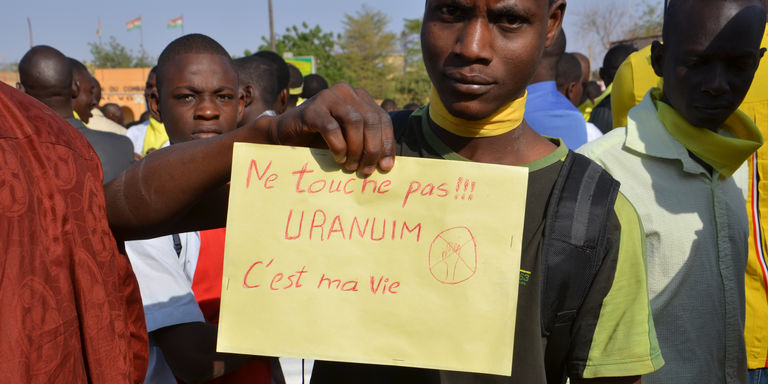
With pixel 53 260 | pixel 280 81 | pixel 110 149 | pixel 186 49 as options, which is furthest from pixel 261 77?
pixel 53 260

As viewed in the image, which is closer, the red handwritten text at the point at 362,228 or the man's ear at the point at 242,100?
the red handwritten text at the point at 362,228

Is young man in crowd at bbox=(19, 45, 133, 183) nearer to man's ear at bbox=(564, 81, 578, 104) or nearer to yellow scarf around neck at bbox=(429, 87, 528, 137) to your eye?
yellow scarf around neck at bbox=(429, 87, 528, 137)

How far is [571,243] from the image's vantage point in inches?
52.5

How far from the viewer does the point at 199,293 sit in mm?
1996

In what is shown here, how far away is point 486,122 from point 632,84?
5.94 ft

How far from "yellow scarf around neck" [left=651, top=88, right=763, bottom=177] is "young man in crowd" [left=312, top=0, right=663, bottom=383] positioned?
0.93m

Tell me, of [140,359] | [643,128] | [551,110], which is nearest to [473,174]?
[140,359]

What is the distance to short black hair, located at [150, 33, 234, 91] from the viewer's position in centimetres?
281

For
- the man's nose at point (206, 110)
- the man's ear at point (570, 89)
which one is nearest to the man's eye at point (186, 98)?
the man's nose at point (206, 110)

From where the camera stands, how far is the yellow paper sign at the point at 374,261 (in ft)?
3.85

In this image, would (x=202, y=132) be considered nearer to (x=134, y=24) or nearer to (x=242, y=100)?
(x=242, y=100)

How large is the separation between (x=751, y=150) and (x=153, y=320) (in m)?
2.01

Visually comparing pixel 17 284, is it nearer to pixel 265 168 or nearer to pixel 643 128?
pixel 265 168

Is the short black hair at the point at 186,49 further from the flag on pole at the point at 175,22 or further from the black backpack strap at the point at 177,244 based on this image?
the flag on pole at the point at 175,22
